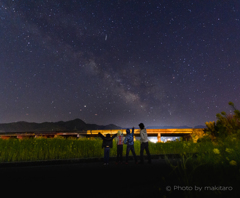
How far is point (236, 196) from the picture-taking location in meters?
3.14

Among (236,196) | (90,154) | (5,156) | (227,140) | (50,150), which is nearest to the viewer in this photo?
(236,196)

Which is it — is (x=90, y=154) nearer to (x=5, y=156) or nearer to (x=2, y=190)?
(x=5, y=156)

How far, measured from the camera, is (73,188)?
5363 millimetres

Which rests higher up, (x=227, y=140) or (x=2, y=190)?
(x=227, y=140)

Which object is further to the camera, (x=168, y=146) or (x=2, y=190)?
(x=168, y=146)

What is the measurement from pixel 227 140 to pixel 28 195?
6.07 metres

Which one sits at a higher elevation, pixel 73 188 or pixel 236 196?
pixel 236 196

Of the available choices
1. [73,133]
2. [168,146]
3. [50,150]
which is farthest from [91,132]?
[50,150]

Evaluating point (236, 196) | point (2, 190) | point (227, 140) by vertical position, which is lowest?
point (2, 190)

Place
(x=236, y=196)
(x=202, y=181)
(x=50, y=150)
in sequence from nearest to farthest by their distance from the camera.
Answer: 1. (x=236, y=196)
2. (x=202, y=181)
3. (x=50, y=150)

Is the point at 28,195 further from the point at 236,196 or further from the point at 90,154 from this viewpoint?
the point at 90,154

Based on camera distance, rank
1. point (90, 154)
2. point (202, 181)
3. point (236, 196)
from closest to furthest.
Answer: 1. point (236, 196)
2. point (202, 181)
3. point (90, 154)

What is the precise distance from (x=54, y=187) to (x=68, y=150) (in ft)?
24.3

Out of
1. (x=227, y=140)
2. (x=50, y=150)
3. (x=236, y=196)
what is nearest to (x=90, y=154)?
(x=50, y=150)
